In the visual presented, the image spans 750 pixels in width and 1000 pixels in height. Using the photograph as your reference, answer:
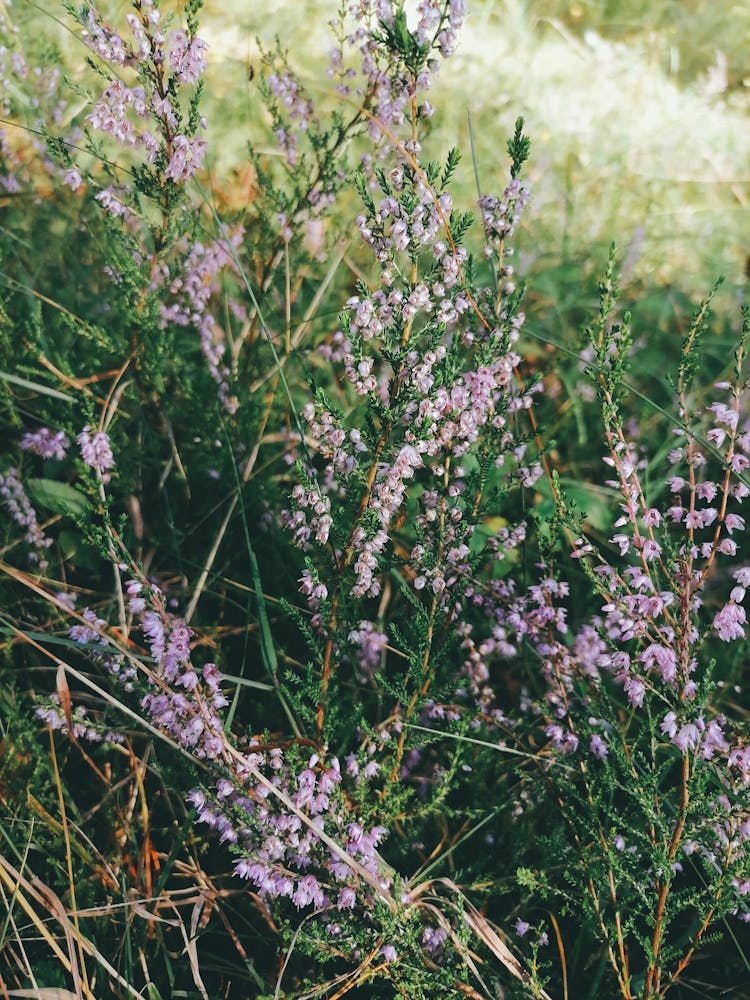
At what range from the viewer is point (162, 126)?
211 cm

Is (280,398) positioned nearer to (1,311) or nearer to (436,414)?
(1,311)

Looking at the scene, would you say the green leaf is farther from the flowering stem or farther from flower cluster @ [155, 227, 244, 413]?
the flowering stem

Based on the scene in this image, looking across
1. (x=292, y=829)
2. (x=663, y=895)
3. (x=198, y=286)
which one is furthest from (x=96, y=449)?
(x=663, y=895)

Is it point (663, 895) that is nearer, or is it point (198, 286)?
point (663, 895)

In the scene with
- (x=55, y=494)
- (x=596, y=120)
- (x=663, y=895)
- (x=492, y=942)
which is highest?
(x=596, y=120)

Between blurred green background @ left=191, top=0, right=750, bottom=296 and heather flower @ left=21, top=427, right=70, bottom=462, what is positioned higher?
blurred green background @ left=191, top=0, right=750, bottom=296

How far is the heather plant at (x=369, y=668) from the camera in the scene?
64.5 inches

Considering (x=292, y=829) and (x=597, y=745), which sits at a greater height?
(x=597, y=745)

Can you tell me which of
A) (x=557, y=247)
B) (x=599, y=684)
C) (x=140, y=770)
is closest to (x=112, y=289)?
(x=140, y=770)

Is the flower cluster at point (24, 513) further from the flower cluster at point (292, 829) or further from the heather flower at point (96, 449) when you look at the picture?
the flower cluster at point (292, 829)

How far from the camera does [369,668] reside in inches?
93.8

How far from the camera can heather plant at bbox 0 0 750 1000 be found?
164 centimetres

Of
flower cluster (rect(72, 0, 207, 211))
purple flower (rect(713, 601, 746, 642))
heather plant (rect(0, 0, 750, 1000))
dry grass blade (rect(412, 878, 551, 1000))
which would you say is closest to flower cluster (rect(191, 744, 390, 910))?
heather plant (rect(0, 0, 750, 1000))

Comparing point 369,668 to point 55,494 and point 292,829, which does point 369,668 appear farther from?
point 55,494
